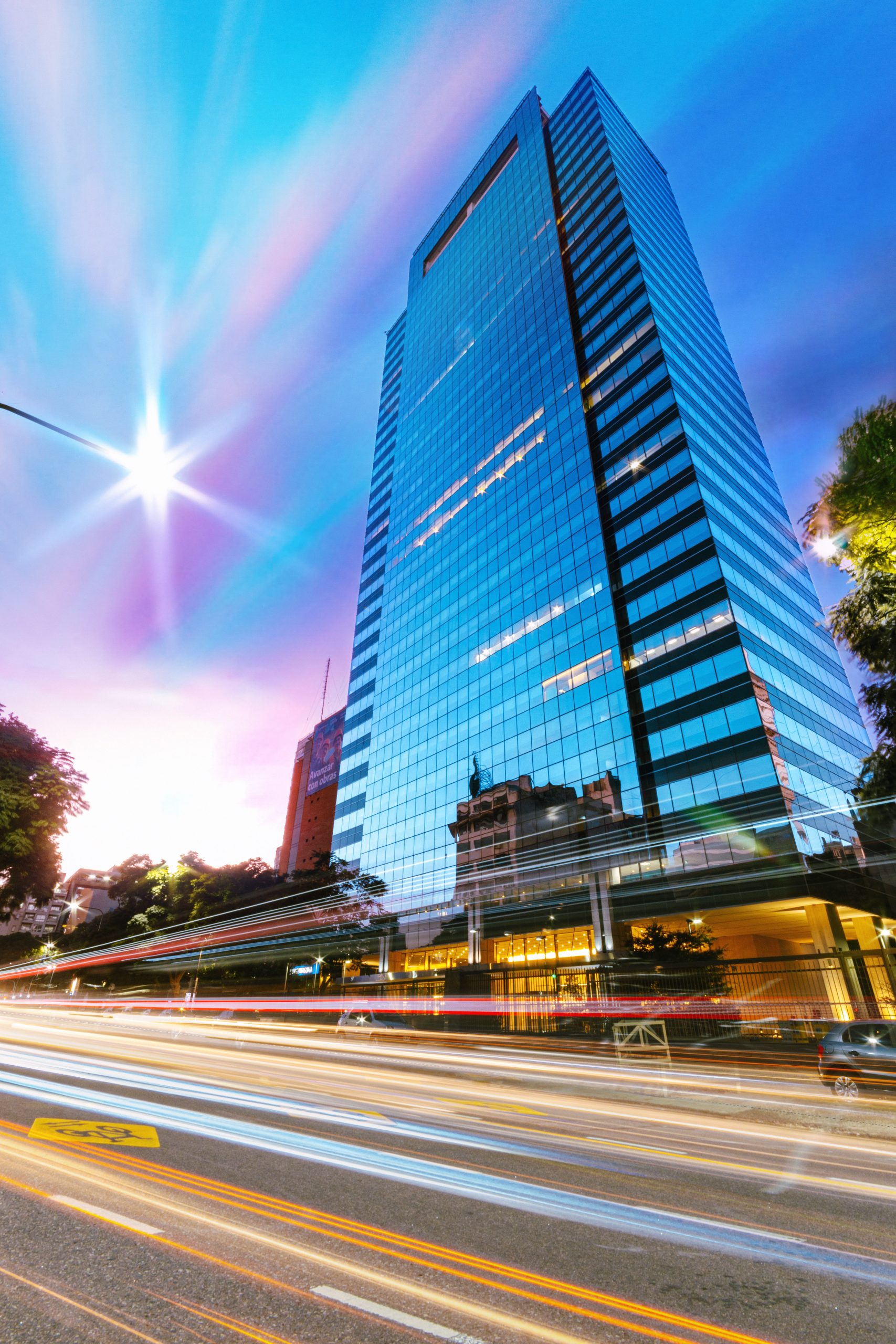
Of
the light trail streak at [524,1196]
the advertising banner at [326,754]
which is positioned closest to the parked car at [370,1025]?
the light trail streak at [524,1196]

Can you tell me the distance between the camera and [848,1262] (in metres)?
4.79

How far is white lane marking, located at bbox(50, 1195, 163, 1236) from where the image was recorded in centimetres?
501

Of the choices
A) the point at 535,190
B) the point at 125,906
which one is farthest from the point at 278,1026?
the point at 535,190

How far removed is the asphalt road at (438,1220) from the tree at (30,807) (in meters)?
17.9

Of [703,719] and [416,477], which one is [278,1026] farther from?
[416,477]

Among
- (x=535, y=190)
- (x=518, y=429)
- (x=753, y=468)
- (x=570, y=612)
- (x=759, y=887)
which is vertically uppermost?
(x=535, y=190)

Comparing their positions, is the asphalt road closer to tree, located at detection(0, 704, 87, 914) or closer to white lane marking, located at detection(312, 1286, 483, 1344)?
white lane marking, located at detection(312, 1286, 483, 1344)

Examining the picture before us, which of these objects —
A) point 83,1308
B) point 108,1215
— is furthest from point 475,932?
point 83,1308

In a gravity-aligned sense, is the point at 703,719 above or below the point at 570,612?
below

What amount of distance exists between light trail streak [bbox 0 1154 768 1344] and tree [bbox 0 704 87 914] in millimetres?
26770

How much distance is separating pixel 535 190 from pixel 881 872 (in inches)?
3563

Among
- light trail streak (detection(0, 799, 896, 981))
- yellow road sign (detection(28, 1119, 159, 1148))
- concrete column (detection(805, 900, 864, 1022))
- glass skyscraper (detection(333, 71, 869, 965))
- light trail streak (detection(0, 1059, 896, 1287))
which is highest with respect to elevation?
glass skyscraper (detection(333, 71, 869, 965))

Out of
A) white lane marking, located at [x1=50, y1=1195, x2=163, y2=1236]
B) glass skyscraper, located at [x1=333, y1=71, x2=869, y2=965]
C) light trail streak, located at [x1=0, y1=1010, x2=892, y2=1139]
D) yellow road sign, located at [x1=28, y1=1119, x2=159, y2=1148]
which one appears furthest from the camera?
glass skyscraper, located at [x1=333, y1=71, x2=869, y2=965]

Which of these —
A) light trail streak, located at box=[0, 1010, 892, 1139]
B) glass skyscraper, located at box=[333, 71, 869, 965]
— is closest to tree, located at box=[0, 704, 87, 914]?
light trail streak, located at box=[0, 1010, 892, 1139]
